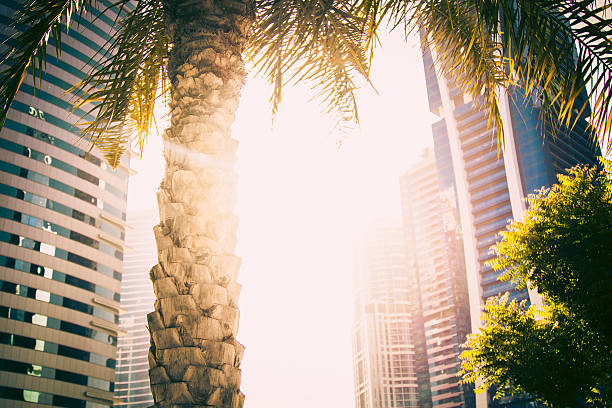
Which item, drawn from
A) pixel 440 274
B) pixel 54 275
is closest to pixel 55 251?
pixel 54 275

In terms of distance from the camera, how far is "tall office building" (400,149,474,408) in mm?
119562

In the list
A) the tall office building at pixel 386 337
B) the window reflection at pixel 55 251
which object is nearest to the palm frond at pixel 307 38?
the window reflection at pixel 55 251

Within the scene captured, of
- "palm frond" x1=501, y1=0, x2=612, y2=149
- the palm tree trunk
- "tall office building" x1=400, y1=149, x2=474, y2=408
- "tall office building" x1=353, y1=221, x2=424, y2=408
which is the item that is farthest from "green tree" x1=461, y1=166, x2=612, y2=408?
"tall office building" x1=353, y1=221, x2=424, y2=408

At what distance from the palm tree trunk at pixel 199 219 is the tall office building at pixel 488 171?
93.8 m

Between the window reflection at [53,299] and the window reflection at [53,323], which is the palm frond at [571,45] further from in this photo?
the window reflection at [53,299]

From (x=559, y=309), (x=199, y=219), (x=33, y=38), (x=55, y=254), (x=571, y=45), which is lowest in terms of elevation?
(x=199, y=219)

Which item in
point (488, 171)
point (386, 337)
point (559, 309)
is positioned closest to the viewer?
point (559, 309)

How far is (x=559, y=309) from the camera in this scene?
11.5m

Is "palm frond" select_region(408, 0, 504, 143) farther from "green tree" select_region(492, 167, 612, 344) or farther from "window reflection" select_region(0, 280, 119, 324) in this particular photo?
"window reflection" select_region(0, 280, 119, 324)

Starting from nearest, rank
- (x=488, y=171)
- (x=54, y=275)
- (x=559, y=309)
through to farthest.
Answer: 1. (x=559, y=309)
2. (x=54, y=275)
3. (x=488, y=171)

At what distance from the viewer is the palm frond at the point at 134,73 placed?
5.06 meters

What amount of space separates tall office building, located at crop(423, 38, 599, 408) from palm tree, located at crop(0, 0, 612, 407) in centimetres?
9269

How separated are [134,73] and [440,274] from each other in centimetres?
13880

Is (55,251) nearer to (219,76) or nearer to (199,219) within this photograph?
(219,76)
